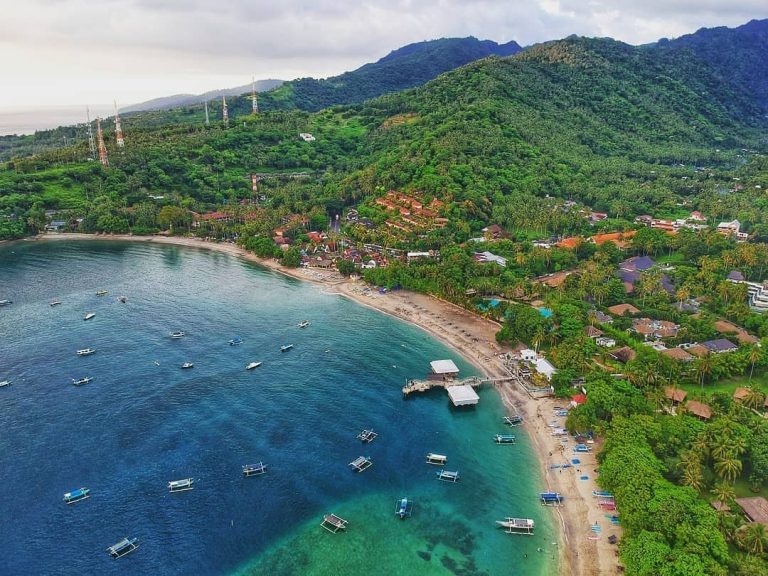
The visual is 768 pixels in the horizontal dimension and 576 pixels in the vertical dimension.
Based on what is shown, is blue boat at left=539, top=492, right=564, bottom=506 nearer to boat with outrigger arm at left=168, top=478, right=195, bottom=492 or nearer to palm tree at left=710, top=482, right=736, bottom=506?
palm tree at left=710, top=482, right=736, bottom=506

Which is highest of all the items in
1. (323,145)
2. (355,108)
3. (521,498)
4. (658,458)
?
(355,108)

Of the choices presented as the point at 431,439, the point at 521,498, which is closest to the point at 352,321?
the point at 431,439

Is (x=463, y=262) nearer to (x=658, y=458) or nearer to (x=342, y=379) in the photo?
(x=342, y=379)

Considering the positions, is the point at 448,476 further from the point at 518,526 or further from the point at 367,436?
the point at 367,436

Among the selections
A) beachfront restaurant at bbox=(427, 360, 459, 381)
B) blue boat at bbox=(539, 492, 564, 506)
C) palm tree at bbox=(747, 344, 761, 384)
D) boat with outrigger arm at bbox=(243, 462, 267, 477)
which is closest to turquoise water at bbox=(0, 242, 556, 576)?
boat with outrigger arm at bbox=(243, 462, 267, 477)

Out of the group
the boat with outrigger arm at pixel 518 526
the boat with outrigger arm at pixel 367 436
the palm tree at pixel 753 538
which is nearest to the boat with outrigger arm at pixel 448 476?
the boat with outrigger arm at pixel 518 526

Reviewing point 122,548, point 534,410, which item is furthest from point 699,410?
point 122,548

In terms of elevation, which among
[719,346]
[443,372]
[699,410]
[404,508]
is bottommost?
[404,508]
